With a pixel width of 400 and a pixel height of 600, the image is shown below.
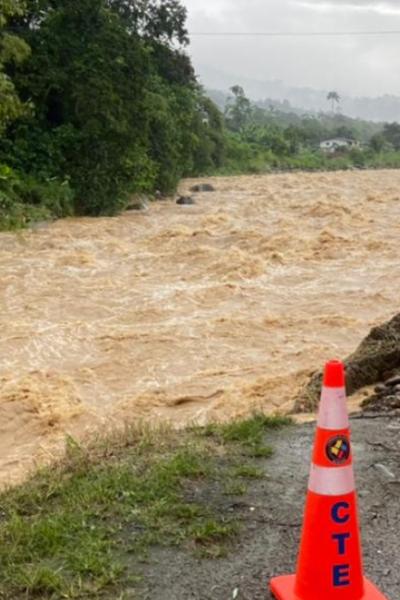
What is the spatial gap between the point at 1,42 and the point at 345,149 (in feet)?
154

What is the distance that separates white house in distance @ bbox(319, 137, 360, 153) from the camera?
60594 millimetres

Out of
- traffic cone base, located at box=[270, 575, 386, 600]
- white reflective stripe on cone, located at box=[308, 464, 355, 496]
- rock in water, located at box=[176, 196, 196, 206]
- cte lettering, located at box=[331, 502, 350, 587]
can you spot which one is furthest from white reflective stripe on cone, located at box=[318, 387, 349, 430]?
rock in water, located at box=[176, 196, 196, 206]

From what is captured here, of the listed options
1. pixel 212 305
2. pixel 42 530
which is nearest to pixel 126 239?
pixel 212 305

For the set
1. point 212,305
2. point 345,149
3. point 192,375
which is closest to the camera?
point 192,375

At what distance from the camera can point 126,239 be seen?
722 inches

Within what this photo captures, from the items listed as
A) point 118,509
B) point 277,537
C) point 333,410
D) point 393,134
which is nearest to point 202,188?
point 118,509

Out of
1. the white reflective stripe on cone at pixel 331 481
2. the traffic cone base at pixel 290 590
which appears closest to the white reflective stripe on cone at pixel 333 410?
the white reflective stripe on cone at pixel 331 481

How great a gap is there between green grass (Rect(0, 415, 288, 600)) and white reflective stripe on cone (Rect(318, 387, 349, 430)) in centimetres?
70

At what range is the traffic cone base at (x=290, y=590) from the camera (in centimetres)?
262

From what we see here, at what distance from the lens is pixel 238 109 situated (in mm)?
73125

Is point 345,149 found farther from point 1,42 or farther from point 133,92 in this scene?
point 1,42

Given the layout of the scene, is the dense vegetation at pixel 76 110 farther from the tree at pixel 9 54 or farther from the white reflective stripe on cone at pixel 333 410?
the white reflective stripe on cone at pixel 333 410

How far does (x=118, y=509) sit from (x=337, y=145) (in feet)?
210

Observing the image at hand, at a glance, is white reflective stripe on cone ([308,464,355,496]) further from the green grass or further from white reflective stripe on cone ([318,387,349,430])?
the green grass
